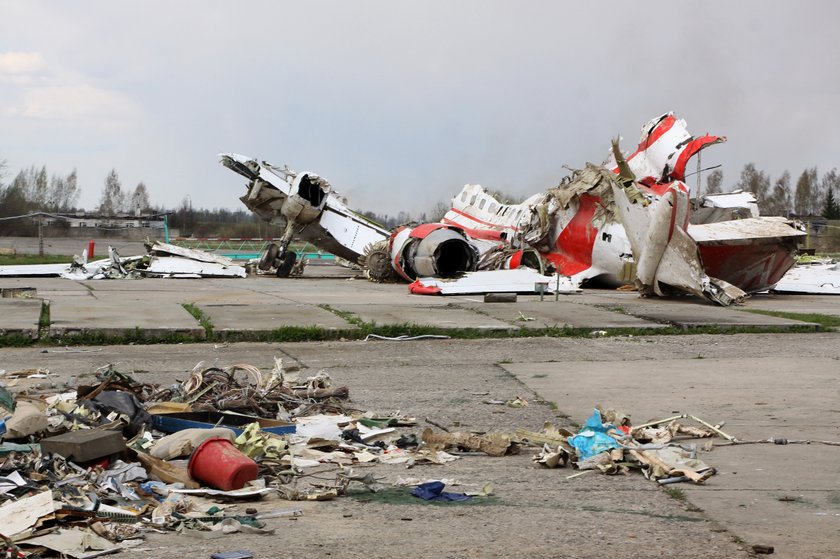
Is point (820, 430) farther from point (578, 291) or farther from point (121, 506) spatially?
point (578, 291)

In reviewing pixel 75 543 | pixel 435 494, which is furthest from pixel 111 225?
pixel 75 543

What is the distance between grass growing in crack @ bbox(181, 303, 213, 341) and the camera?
12.3 metres

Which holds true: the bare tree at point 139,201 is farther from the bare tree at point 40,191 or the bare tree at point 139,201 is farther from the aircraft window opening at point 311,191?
the aircraft window opening at point 311,191

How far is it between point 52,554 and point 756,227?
18.2 m

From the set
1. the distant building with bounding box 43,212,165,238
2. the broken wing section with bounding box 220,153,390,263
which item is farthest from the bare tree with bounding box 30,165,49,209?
the broken wing section with bounding box 220,153,390,263

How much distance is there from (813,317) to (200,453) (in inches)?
499

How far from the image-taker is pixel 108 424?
627cm

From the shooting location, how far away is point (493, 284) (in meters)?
21.1

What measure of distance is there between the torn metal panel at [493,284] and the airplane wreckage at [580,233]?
5 centimetres

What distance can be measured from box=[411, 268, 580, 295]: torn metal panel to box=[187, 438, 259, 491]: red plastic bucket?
14.2 meters

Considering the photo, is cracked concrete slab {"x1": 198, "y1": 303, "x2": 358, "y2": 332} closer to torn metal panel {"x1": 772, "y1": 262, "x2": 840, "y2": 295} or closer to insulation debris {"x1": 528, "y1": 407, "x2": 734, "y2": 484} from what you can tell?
insulation debris {"x1": 528, "y1": 407, "x2": 734, "y2": 484}

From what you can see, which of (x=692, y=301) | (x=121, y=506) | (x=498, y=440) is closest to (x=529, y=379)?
(x=498, y=440)

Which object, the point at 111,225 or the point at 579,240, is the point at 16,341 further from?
the point at 111,225

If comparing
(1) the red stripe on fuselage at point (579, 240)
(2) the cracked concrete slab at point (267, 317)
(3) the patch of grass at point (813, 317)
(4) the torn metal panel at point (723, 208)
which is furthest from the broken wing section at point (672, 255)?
(2) the cracked concrete slab at point (267, 317)
